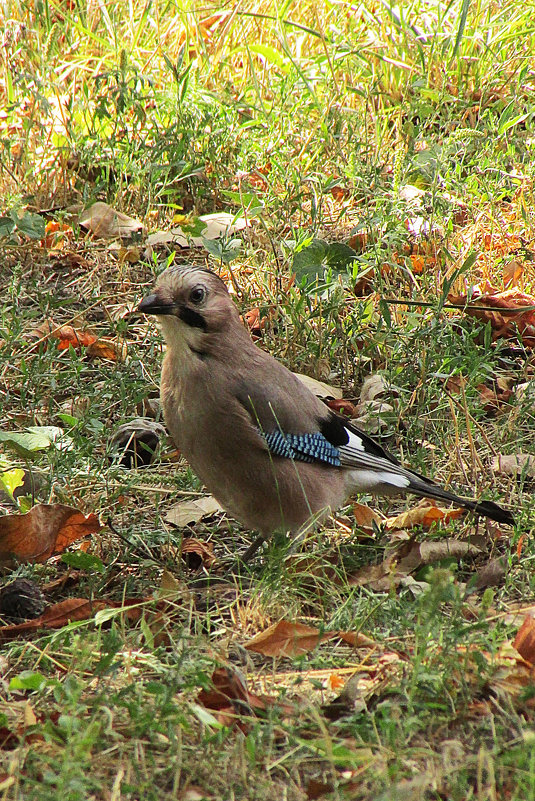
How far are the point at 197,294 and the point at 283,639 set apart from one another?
122 cm

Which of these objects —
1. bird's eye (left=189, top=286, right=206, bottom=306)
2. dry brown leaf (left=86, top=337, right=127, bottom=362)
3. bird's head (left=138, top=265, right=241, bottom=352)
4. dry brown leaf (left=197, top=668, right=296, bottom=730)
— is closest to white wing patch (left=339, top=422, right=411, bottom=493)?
bird's head (left=138, top=265, right=241, bottom=352)

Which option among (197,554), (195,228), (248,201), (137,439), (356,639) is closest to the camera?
(356,639)

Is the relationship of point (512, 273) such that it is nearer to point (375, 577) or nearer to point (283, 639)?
point (375, 577)

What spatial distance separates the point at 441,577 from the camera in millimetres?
2225

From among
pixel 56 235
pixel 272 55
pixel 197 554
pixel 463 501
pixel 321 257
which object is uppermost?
pixel 272 55

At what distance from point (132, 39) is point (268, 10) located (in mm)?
875

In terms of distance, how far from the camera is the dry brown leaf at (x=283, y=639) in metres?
2.64

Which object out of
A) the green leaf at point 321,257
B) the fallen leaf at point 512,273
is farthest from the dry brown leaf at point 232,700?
the fallen leaf at point 512,273

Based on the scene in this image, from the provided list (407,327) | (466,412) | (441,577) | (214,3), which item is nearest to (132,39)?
(214,3)

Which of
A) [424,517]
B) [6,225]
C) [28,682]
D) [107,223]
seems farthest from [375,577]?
[107,223]

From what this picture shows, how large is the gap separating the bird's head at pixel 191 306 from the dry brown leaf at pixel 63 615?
89 cm

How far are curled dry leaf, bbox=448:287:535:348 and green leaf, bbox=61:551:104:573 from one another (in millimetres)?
1977

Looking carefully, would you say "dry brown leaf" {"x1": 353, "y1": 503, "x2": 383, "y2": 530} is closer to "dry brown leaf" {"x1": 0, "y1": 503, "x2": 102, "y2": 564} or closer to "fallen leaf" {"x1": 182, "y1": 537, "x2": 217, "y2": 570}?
"fallen leaf" {"x1": 182, "y1": 537, "x2": 217, "y2": 570}

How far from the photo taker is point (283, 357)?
4.34 m
